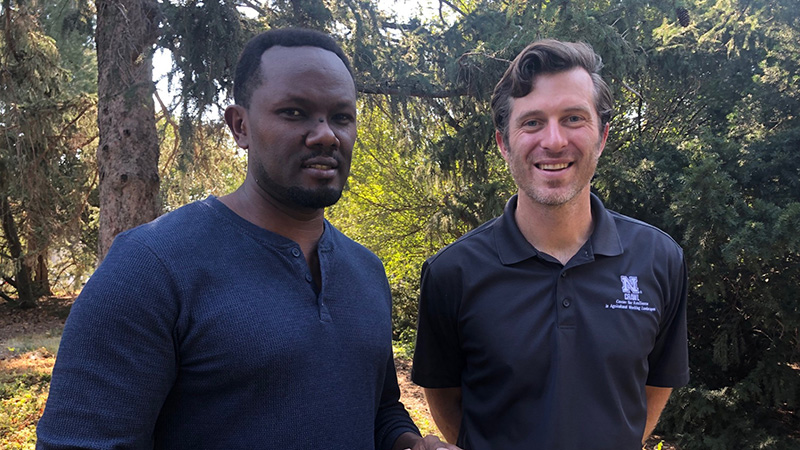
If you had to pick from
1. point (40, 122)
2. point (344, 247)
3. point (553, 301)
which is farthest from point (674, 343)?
point (40, 122)

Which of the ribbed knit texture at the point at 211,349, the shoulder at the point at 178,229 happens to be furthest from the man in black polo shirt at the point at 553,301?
the shoulder at the point at 178,229

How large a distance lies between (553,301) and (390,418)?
0.67 m

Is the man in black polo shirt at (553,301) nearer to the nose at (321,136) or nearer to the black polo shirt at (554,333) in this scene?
the black polo shirt at (554,333)

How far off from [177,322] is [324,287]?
432 millimetres

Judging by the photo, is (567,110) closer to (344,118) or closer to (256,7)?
(344,118)

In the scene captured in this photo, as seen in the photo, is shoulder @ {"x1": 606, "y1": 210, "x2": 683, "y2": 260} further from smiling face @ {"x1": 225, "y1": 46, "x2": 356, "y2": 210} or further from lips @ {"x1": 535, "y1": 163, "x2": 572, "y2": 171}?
smiling face @ {"x1": 225, "y1": 46, "x2": 356, "y2": 210}

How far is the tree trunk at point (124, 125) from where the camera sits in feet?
21.7

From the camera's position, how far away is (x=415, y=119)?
8.18 metres

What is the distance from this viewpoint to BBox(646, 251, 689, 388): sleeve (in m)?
2.21

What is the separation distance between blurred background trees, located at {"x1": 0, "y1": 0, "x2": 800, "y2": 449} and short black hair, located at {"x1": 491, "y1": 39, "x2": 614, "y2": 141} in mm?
4599

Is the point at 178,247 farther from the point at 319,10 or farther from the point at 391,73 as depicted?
the point at 391,73

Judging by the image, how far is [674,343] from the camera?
7.36 feet

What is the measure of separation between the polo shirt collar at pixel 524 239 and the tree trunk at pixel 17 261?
41.5 ft

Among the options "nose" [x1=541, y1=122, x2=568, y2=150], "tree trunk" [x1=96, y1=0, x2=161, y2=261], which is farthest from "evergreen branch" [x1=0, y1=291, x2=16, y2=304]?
"nose" [x1=541, y1=122, x2=568, y2=150]
